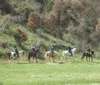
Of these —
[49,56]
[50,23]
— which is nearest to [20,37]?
[49,56]

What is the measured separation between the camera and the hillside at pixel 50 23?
192 feet

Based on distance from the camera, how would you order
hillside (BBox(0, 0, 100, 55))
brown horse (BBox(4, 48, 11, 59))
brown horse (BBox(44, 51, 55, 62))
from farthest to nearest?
hillside (BBox(0, 0, 100, 55)) → brown horse (BBox(44, 51, 55, 62)) → brown horse (BBox(4, 48, 11, 59))

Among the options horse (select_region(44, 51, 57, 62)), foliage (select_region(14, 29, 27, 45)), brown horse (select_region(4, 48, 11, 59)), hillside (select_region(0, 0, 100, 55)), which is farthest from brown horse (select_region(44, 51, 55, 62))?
foliage (select_region(14, 29, 27, 45))

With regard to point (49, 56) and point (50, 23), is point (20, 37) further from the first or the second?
point (50, 23)

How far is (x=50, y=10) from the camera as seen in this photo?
244 ft

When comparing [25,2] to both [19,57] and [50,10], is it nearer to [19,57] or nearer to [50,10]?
[50,10]

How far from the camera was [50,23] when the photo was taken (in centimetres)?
6725

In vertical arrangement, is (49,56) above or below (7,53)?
below

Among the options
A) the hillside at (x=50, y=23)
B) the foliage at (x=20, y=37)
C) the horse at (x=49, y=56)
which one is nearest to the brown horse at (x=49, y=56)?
the horse at (x=49, y=56)

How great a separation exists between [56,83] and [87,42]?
49.0 metres

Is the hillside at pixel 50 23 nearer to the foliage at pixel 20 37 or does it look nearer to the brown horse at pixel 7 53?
the foliage at pixel 20 37

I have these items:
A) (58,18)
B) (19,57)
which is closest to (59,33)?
(58,18)

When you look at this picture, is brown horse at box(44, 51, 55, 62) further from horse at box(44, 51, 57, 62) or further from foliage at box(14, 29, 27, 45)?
foliage at box(14, 29, 27, 45)

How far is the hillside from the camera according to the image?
192 feet
